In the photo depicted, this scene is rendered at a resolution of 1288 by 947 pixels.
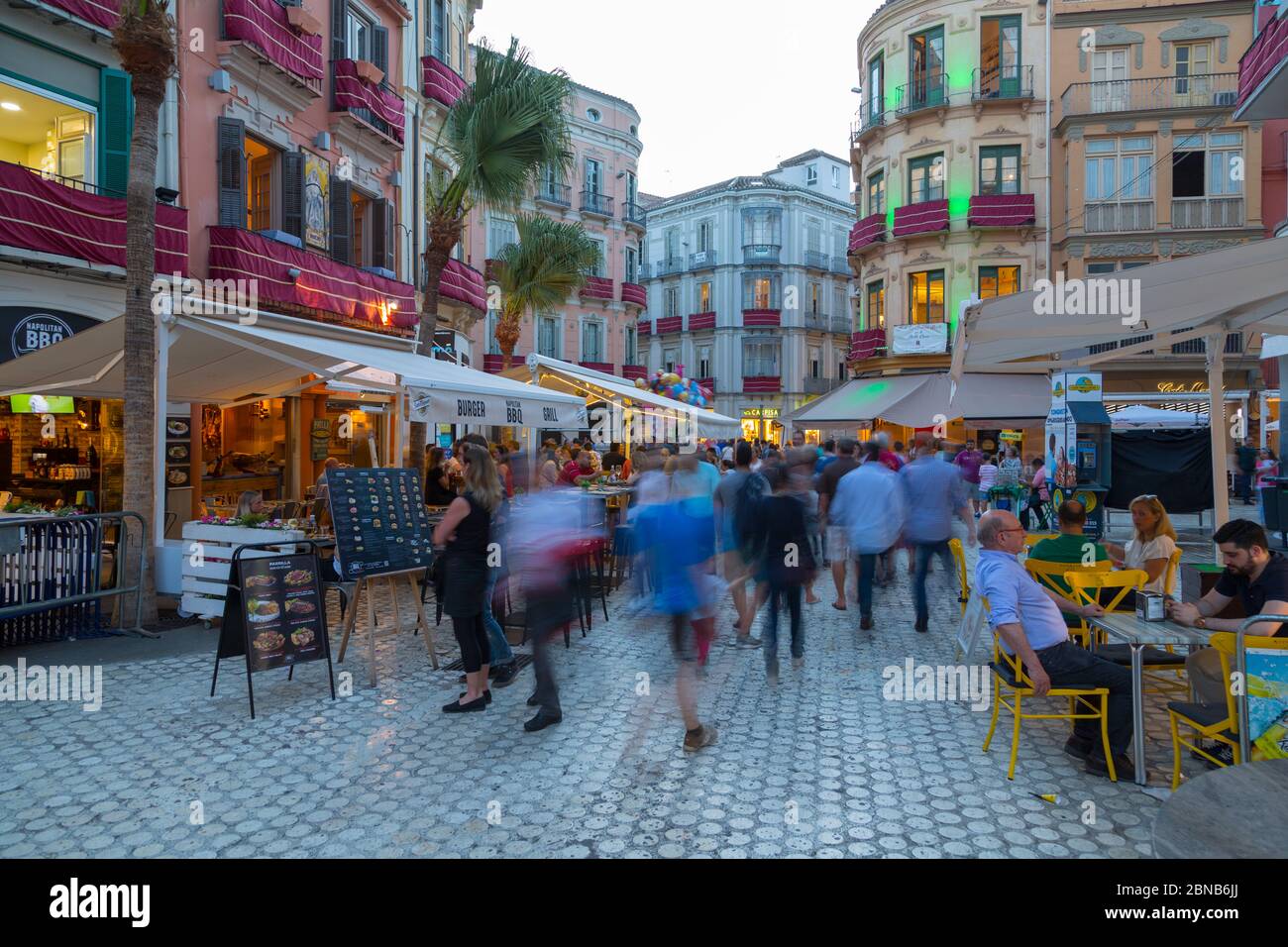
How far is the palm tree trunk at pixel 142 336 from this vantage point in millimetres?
8094

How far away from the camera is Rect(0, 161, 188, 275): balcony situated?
9586mm

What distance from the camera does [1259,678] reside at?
3.82 m

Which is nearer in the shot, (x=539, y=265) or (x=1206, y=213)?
(x=539, y=265)

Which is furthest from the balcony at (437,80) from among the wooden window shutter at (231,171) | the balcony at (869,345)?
the balcony at (869,345)

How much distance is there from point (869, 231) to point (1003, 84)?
5795 millimetres

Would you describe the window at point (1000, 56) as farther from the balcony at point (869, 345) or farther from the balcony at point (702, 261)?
the balcony at point (702, 261)

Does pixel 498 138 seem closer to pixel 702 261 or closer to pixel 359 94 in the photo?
pixel 359 94

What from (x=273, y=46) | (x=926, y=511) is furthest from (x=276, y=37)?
(x=926, y=511)

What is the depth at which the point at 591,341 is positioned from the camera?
1524 inches

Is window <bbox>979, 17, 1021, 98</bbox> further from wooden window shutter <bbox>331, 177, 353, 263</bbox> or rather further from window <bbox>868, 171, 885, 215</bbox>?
wooden window shutter <bbox>331, 177, 353, 263</bbox>

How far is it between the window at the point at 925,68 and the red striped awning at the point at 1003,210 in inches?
142
